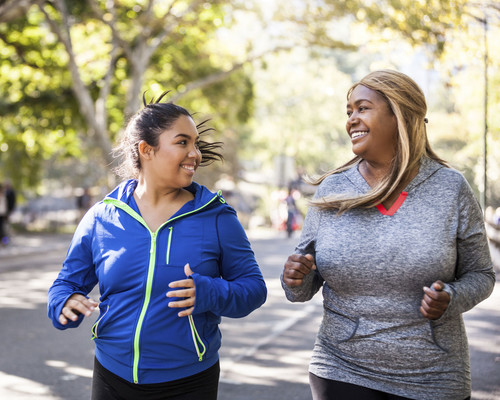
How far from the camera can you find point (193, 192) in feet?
10.2

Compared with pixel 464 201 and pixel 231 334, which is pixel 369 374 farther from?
pixel 231 334

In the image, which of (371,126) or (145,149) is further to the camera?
(145,149)

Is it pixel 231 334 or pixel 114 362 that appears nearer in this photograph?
pixel 114 362

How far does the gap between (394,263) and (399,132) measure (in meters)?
0.52

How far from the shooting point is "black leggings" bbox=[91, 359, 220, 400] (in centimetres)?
277

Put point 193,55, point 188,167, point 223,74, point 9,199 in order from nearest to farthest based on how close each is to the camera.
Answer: point 188,167
point 9,199
point 223,74
point 193,55

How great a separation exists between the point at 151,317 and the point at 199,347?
22 cm

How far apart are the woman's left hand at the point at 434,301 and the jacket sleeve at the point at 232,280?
663mm

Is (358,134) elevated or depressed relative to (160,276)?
elevated

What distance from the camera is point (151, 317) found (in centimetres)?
276

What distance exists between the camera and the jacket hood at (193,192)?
9.70 feet

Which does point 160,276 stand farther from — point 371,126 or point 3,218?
point 3,218

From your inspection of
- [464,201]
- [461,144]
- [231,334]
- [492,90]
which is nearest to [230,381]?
[231,334]

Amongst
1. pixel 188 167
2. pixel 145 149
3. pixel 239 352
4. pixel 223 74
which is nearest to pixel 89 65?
pixel 223 74
